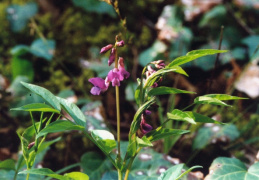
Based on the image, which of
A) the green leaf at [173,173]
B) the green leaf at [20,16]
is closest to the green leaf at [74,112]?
the green leaf at [173,173]

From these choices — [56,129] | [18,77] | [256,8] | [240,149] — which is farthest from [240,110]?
[56,129]

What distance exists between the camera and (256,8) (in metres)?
2.55

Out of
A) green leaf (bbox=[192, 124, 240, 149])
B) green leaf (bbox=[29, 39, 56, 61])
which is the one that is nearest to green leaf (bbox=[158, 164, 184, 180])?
green leaf (bbox=[192, 124, 240, 149])

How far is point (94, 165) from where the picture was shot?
60.7 inches

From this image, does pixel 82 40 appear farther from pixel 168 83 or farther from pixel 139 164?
pixel 139 164

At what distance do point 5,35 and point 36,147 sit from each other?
184 centimetres

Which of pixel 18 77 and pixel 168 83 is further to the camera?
pixel 168 83

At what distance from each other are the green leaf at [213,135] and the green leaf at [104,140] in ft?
2.82

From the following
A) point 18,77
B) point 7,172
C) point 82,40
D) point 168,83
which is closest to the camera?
point 7,172

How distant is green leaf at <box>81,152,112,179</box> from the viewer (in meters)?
1.50

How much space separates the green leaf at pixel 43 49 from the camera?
7.69 ft

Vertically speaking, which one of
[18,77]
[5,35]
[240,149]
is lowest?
[240,149]

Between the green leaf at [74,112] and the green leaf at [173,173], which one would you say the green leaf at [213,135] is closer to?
the green leaf at [173,173]

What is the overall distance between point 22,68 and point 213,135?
4.49 ft
